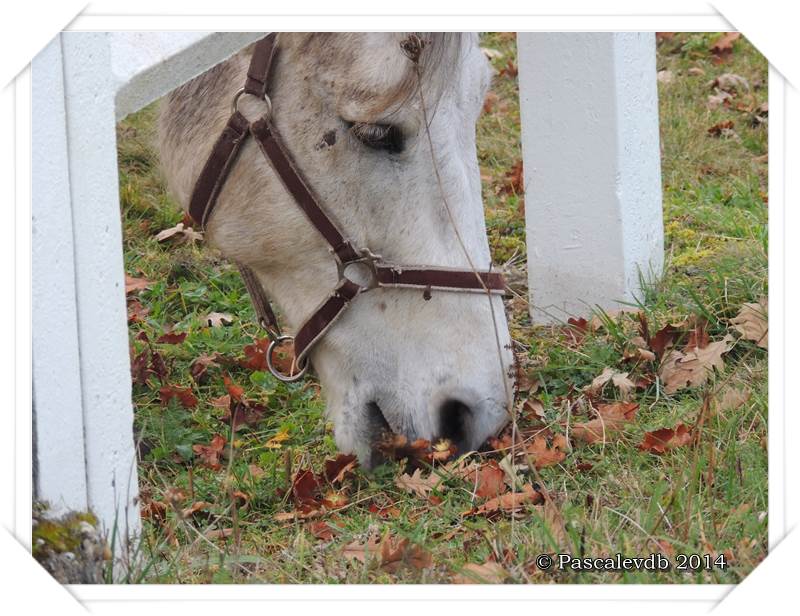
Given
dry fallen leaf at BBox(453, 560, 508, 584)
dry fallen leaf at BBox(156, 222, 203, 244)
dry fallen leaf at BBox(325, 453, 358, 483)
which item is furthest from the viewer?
dry fallen leaf at BBox(156, 222, 203, 244)

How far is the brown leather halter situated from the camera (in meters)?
2.54

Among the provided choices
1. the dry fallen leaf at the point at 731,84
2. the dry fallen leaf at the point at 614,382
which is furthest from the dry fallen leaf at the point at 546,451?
the dry fallen leaf at the point at 731,84

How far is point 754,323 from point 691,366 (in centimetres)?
29

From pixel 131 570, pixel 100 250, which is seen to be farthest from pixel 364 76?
pixel 131 570

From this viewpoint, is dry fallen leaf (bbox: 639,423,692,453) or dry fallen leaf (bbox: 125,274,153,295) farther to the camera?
dry fallen leaf (bbox: 125,274,153,295)

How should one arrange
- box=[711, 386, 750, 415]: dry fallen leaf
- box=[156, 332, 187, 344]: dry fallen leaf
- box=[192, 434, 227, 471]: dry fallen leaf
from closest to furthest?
1. box=[711, 386, 750, 415]: dry fallen leaf
2. box=[192, 434, 227, 471]: dry fallen leaf
3. box=[156, 332, 187, 344]: dry fallen leaf

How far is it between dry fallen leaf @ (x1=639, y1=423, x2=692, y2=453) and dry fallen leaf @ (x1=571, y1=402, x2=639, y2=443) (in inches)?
4.8

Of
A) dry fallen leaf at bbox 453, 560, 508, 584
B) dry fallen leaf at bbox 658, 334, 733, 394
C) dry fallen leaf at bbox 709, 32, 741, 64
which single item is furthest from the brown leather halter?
dry fallen leaf at bbox 709, 32, 741, 64

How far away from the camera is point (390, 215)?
2.56 meters

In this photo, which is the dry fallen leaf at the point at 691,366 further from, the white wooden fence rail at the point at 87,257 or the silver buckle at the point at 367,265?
the white wooden fence rail at the point at 87,257

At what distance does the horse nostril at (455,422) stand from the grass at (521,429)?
0.13 metres

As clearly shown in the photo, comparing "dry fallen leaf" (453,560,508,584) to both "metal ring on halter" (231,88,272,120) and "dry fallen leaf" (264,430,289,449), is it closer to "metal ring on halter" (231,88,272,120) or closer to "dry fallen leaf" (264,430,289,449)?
"dry fallen leaf" (264,430,289,449)

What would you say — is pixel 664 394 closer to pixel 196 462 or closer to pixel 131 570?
pixel 196 462

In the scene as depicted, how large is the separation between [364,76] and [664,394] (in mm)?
1425
